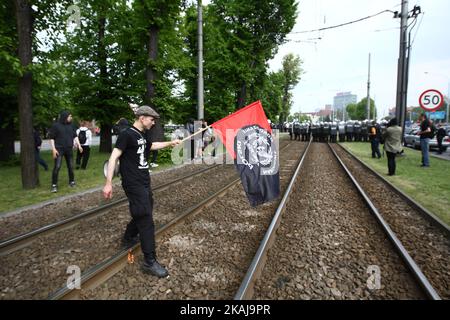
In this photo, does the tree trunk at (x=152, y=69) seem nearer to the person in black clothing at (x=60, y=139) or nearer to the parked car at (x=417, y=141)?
the person in black clothing at (x=60, y=139)

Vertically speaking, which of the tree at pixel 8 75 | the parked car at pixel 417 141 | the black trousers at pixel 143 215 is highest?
the tree at pixel 8 75

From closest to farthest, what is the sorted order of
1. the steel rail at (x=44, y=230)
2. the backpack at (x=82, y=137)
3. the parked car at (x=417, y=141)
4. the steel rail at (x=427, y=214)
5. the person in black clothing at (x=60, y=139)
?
the steel rail at (x=44, y=230) → the steel rail at (x=427, y=214) → the person in black clothing at (x=60, y=139) → the backpack at (x=82, y=137) → the parked car at (x=417, y=141)

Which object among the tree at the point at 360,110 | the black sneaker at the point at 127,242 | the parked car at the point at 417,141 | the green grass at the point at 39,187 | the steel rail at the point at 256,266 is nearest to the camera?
the steel rail at the point at 256,266

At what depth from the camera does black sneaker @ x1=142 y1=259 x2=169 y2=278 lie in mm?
3590

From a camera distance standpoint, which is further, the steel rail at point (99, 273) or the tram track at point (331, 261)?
the tram track at point (331, 261)

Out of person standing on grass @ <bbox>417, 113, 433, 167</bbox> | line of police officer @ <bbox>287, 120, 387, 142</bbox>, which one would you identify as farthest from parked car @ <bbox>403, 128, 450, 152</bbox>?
person standing on grass @ <bbox>417, 113, 433, 167</bbox>

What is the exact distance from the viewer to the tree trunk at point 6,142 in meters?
15.1

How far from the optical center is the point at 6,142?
50.2 ft

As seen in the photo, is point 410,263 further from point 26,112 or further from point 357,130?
point 357,130

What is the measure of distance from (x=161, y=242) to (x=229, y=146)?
1935 millimetres

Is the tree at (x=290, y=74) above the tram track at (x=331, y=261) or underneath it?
above

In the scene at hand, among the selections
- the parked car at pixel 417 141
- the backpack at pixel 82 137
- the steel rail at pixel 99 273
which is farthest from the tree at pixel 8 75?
the parked car at pixel 417 141

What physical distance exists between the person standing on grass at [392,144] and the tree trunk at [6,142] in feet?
57.7
